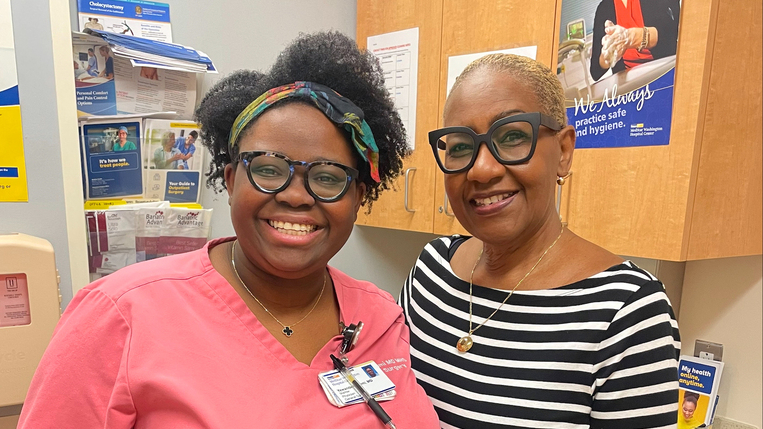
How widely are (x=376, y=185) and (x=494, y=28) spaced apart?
922mm

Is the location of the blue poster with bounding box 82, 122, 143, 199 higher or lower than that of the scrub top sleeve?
higher

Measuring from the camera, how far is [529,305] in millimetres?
1009

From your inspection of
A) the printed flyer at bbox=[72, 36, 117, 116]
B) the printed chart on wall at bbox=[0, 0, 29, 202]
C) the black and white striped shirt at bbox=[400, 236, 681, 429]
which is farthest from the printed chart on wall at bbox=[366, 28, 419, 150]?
the printed chart on wall at bbox=[0, 0, 29, 202]

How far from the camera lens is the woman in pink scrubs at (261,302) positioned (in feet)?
2.52

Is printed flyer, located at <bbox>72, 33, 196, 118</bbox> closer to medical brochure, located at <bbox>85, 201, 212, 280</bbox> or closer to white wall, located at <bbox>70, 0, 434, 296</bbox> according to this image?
white wall, located at <bbox>70, 0, 434, 296</bbox>

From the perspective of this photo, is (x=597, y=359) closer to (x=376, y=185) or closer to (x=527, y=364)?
(x=527, y=364)

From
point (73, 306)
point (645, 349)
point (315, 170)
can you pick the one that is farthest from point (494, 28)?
point (73, 306)

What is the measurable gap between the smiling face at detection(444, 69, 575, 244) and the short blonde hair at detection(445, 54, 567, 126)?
0.01m

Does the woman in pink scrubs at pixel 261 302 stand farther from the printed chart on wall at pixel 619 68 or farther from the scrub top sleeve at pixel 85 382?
the printed chart on wall at pixel 619 68

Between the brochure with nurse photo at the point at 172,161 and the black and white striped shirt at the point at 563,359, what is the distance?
3.58 feet

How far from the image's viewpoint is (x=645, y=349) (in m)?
0.85

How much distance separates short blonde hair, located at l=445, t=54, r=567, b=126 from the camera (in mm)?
987

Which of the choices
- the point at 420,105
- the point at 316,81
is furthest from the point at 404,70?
the point at 316,81

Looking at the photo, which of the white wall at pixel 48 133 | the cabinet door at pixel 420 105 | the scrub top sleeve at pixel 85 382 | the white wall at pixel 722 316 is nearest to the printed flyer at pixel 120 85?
the white wall at pixel 48 133
